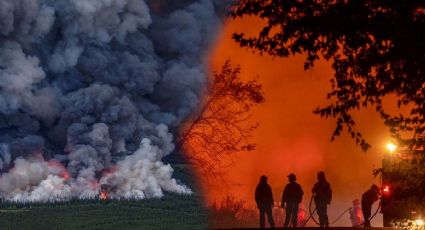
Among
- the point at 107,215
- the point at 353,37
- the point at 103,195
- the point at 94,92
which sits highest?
the point at 94,92


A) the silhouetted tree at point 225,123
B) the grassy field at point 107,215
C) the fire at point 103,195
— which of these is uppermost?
the silhouetted tree at point 225,123

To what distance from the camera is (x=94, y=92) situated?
154 feet

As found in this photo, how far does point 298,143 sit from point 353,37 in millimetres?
28159

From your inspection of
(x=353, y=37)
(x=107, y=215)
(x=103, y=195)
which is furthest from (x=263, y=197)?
(x=103, y=195)

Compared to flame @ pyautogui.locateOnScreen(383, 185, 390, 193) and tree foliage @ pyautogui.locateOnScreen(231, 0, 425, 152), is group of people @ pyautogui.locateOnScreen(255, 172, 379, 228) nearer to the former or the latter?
flame @ pyautogui.locateOnScreen(383, 185, 390, 193)

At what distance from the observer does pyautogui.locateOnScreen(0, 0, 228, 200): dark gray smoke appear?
1794 inches

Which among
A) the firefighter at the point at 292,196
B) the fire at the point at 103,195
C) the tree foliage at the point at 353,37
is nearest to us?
the tree foliage at the point at 353,37

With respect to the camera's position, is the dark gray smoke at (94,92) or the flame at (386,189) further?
the dark gray smoke at (94,92)

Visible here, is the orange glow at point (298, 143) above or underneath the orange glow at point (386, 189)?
above

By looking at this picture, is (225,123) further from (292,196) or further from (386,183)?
(386,183)

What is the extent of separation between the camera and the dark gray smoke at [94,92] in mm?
45562

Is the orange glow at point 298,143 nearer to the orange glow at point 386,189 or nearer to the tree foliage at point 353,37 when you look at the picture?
the orange glow at point 386,189

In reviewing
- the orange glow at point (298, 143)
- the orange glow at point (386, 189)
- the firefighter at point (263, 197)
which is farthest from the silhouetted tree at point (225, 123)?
the orange glow at point (386, 189)

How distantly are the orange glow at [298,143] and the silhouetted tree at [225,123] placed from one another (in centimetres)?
67
